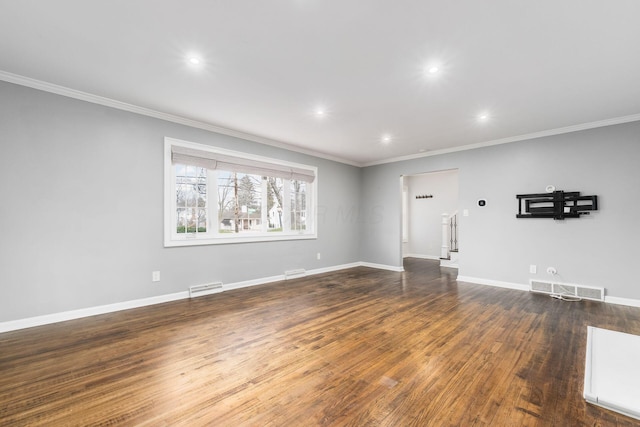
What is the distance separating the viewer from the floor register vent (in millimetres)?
4168

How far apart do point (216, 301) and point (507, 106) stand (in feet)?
15.4

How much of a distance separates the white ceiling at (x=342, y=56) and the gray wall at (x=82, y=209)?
383 millimetres

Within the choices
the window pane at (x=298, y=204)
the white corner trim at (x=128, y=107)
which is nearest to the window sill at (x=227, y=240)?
the window pane at (x=298, y=204)

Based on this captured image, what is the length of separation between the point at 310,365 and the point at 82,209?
3235mm

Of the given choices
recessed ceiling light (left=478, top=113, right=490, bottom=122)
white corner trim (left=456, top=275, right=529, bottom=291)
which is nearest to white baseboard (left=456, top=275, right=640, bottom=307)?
white corner trim (left=456, top=275, right=529, bottom=291)

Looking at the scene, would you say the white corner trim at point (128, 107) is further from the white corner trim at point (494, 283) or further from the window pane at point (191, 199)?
the white corner trim at point (494, 283)

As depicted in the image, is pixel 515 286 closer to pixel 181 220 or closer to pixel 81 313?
pixel 181 220

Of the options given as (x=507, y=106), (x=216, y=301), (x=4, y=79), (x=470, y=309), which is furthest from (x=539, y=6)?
(x=4, y=79)

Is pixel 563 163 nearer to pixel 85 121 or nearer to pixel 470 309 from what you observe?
pixel 470 309

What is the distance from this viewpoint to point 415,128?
4.49 metres

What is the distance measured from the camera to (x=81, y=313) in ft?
11.0

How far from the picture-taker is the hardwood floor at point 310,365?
171 centimetres

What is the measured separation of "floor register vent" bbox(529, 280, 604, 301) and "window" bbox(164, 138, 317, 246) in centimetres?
406

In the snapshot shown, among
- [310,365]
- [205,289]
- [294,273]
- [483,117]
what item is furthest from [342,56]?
[294,273]
